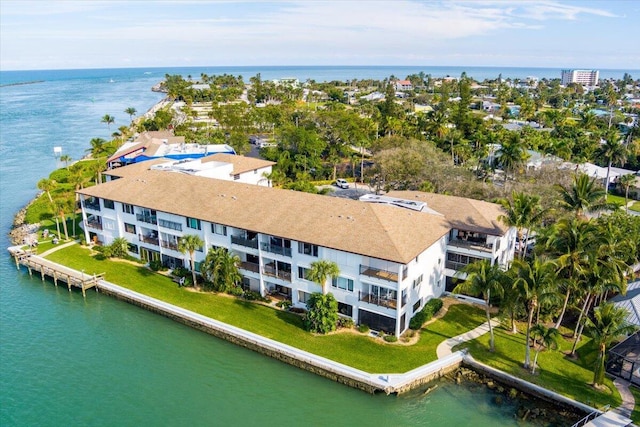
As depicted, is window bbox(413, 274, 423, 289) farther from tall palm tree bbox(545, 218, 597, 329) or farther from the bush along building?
tall palm tree bbox(545, 218, 597, 329)

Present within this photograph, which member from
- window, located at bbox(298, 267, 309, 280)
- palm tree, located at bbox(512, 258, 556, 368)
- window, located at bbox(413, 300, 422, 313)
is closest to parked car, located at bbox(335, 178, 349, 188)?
window, located at bbox(298, 267, 309, 280)

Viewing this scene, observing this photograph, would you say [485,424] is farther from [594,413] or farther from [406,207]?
[406,207]

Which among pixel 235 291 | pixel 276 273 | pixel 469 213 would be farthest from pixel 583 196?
pixel 235 291

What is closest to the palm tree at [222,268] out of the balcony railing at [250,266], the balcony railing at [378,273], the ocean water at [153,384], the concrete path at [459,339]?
the balcony railing at [250,266]

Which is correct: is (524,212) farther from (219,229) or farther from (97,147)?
(97,147)

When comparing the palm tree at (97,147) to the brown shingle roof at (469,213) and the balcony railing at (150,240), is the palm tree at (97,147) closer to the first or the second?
the balcony railing at (150,240)
